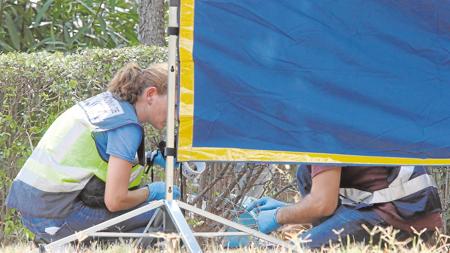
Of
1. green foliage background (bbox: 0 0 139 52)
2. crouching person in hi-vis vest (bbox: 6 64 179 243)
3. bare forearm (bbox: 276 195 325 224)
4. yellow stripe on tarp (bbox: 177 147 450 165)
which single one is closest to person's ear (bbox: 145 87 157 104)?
crouching person in hi-vis vest (bbox: 6 64 179 243)

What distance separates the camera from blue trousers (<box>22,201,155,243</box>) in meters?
4.90

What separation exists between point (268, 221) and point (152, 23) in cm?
364

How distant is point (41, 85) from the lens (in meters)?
6.18

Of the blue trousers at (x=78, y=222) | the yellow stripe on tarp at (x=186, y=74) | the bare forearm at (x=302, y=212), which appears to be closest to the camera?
the yellow stripe on tarp at (x=186, y=74)

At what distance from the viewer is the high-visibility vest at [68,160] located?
4.85m

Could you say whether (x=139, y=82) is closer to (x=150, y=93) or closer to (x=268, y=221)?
(x=150, y=93)

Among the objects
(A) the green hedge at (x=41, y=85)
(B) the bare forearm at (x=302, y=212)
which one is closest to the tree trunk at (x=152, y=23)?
(A) the green hedge at (x=41, y=85)

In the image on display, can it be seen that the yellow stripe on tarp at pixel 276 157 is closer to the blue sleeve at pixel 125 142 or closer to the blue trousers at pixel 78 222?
the blue sleeve at pixel 125 142

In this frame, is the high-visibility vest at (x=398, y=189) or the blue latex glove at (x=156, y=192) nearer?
the high-visibility vest at (x=398, y=189)

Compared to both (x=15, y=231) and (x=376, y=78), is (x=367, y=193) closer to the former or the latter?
(x=376, y=78)

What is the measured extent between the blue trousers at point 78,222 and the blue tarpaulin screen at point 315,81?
81cm

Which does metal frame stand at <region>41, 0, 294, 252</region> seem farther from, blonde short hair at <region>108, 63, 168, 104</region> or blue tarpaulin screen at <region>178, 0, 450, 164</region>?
blonde short hair at <region>108, 63, 168, 104</region>

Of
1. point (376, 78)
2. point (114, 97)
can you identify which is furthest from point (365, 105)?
point (114, 97)

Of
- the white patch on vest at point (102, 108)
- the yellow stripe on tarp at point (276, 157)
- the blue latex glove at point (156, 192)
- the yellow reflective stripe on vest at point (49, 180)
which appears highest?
the white patch on vest at point (102, 108)
